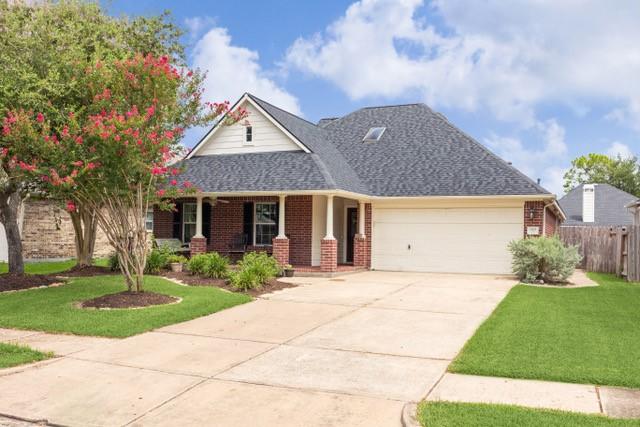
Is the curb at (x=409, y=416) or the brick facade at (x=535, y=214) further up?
the brick facade at (x=535, y=214)

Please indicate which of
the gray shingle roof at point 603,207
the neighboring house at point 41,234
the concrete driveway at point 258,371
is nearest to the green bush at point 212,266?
the concrete driveway at point 258,371

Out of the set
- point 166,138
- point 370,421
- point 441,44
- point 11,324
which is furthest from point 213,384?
point 441,44

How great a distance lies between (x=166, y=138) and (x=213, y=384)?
625 centimetres

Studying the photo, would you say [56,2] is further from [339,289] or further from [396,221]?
[396,221]

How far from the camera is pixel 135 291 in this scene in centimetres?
1188

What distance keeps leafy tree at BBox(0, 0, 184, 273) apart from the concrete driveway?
5209 millimetres

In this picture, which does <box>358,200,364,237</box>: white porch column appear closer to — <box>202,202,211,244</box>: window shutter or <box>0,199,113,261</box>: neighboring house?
<box>202,202,211,244</box>: window shutter

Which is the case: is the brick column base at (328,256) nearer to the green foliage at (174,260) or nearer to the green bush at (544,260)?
the green foliage at (174,260)

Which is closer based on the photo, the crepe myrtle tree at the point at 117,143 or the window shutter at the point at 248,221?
the crepe myrtle tree at the point at 117,143

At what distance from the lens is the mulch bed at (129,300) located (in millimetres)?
10898

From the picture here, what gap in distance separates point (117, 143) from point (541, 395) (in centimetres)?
808

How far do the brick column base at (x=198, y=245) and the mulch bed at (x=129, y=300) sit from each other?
7889 mm

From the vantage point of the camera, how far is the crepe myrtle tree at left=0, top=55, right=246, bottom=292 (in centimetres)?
1023

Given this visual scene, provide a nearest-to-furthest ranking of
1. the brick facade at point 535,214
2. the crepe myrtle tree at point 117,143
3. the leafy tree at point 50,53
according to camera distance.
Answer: the crepe myrtle tree at point 117,143 < the leafy tree at point 50,53 < the brick facade at point 535,214
